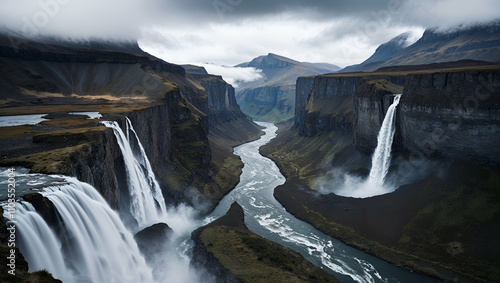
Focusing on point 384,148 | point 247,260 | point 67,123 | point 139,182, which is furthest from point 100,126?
point 384,148

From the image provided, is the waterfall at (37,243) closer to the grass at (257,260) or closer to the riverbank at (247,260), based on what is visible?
the riverbank at (247,260)

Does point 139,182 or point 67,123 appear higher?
point 67,123

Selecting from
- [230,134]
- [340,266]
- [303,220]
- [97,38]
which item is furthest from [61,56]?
[340,266]

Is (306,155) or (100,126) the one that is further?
(306,155)

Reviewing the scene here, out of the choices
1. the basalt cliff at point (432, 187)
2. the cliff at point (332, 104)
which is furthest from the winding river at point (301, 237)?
the cliff at point (332, 104)

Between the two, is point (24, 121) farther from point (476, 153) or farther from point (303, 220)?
point (476, 153)

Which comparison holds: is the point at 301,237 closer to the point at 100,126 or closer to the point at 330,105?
the point at 100,126
